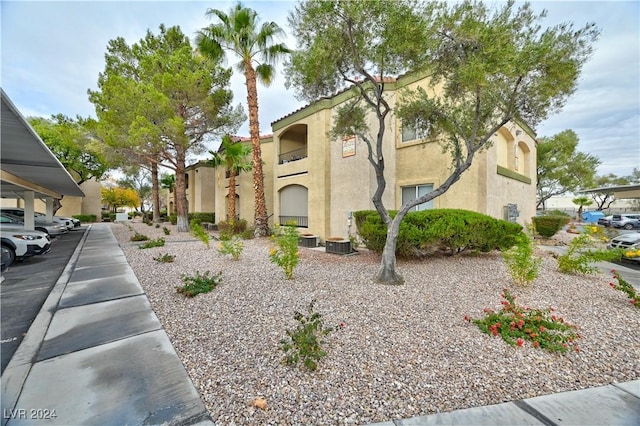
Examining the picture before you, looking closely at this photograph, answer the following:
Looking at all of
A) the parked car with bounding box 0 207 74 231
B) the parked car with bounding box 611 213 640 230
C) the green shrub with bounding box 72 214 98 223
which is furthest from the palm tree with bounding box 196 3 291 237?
the parked car with bounding box 611 213 640 230

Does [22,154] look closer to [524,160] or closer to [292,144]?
[292,144]

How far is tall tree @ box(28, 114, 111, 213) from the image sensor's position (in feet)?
57.9

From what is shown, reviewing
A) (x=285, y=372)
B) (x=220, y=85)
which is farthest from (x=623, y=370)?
(x=220, y=85)

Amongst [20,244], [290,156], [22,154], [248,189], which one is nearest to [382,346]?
[22,154]

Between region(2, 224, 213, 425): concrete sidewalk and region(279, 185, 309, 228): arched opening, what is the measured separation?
9.27m

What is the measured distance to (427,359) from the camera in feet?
10.0

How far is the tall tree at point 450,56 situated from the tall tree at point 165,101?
34.9 ft

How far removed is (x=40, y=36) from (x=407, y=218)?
10364mm

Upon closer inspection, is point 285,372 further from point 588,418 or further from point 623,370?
point 623,370

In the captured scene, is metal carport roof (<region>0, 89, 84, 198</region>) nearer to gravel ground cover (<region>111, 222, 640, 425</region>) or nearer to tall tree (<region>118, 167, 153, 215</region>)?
gravel ground cover (<region>111, 222, 640, 425</region>)

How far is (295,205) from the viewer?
563 inches

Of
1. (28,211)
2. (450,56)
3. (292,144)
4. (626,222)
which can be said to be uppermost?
(292,144)

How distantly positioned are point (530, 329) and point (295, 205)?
11.7 meters

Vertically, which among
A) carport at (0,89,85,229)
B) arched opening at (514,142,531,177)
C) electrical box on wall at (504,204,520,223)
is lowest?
electrical box on wall at (504,204,520,223)
